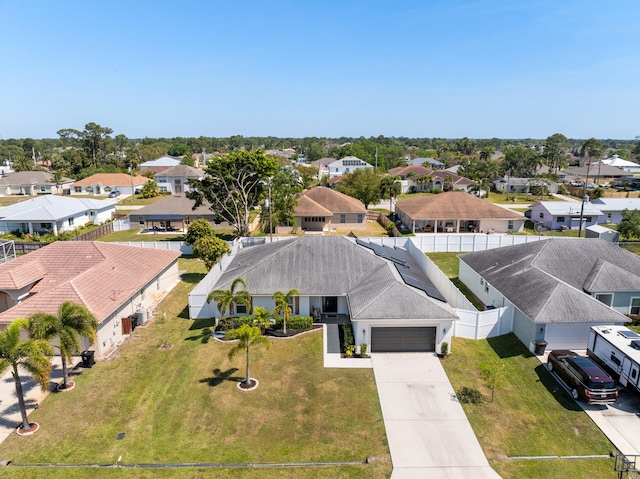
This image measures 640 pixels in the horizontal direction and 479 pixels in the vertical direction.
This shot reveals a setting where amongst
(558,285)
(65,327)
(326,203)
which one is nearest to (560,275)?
(558,285)

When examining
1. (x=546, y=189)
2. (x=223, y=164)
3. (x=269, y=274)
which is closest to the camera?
(x=269, y=274)

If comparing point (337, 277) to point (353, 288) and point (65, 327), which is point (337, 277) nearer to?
point (353, 288)

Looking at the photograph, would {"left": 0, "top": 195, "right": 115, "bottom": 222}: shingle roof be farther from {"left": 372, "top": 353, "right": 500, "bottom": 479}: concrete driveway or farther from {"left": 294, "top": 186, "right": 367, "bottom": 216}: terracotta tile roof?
{"left": 372, "top": 353, "right": 500, "bottom": 479}: concrete driveway

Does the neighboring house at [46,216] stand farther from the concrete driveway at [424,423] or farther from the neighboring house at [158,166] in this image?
the neighboring house at [158,166]

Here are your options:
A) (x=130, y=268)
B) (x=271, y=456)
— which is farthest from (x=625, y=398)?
(x=130, y=268)

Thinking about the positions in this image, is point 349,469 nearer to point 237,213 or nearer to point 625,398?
point 625,398

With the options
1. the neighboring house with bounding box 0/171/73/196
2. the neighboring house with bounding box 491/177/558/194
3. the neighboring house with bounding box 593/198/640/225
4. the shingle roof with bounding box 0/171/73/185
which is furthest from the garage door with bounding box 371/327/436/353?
the shingle roof with bounding box 0/171/73/185

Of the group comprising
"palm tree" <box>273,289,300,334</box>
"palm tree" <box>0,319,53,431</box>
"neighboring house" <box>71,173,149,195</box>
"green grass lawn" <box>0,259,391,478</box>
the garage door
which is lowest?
"green grass lawn" <box>0,259,391,478</box>

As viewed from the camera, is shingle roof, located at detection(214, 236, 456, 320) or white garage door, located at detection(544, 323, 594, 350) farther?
shingle roof, located at detection(214, 236, 456, 320)

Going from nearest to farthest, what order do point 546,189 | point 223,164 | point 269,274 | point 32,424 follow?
point 32,424 → point 269,274 → point 223,164 → point 546,189
